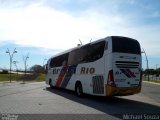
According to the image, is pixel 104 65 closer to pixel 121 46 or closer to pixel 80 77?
pixel 121 46

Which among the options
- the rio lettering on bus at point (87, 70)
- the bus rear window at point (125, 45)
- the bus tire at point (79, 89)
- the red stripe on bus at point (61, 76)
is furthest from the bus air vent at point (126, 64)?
the red stripe on bus at point (61, 76)

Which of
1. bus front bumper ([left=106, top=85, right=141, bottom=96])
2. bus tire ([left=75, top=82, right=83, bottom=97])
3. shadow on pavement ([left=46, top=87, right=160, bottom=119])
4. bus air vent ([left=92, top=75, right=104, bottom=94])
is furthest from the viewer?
bus tire ([left=75, top=82, right=83, bottom=97])

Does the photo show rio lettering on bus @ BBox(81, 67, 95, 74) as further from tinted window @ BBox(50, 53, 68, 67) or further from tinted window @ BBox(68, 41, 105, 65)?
tinted window @ BBox(50, 53, 68, 67)

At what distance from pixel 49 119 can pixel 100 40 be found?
7.48m

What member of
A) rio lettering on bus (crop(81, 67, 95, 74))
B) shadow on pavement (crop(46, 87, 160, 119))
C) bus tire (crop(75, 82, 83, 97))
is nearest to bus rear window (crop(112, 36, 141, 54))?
rio lettering on bus (crop(81, 67, 95, 74))

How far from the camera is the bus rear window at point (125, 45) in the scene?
638 inches

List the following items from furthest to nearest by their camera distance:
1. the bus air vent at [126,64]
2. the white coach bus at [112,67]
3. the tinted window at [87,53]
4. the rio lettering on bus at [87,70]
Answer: the rio lettering on bus at [87,70] → the tinted window at [87,53] → the bus air vent at [126,64] → the white coach bus at [112,67]

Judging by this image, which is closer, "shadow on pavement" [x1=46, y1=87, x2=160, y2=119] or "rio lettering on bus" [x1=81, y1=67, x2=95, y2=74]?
"shadow on pavement" [x1=46, y1=87, x2=160, y2=119]

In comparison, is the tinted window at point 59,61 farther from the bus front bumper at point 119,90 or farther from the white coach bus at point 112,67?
the bus front bumper at point 119,90

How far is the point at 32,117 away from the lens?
1123 centimetres

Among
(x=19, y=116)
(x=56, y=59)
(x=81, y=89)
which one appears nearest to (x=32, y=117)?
(x=19, y=116)

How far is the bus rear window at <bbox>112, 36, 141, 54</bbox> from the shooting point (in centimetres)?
1620

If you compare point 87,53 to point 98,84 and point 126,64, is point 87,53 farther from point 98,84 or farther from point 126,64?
point 126,64

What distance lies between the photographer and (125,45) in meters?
16.5
